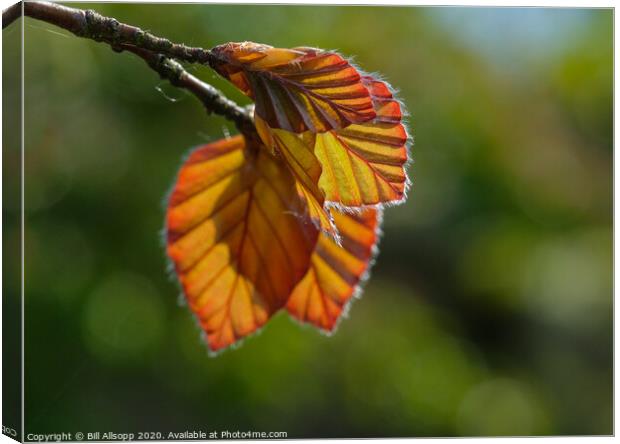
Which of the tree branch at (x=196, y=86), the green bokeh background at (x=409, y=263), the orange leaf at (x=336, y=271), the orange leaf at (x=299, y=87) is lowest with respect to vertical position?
the green bokeh background at (x=409, y=263)

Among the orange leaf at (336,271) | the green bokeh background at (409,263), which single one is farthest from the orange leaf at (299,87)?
the green bokeh background at (409,263)

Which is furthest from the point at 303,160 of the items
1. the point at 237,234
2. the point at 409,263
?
the point at 409,263

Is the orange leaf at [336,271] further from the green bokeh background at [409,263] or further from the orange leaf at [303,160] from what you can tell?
the green bokeh background at [409,263]

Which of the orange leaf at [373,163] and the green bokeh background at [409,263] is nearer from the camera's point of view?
Result: the orange leaf at [373,163]

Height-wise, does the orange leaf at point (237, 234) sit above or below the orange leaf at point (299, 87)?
below

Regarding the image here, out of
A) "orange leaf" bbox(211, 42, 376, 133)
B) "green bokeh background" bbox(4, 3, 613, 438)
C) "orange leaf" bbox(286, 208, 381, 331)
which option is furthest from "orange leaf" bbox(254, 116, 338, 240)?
"green bokeh background" bbox(4, 3, 613, 438)

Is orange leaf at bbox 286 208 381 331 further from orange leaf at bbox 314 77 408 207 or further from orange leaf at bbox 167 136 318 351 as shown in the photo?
orange leaf at bbox 314 77 408 207

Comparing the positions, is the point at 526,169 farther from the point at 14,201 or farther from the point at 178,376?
the point at 14,201
